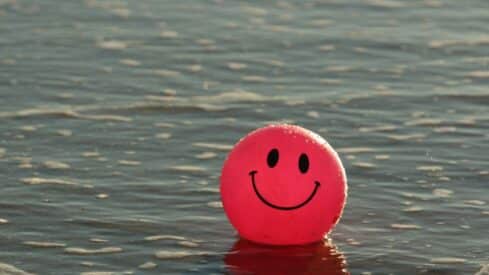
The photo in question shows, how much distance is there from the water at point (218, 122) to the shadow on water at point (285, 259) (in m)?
0.02

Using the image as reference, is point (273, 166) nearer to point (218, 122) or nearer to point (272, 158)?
point (272, 158)

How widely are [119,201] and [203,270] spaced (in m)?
1.67

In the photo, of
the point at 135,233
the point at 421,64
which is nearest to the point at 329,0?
the point at 421,64

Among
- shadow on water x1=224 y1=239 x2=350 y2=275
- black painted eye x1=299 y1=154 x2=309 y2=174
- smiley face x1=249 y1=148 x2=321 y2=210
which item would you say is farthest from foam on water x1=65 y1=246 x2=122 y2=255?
black painted eye x1=299 y1=154 x2=309 y2=174

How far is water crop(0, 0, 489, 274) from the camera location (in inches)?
446

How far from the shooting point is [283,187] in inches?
435

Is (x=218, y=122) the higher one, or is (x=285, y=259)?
(x=218, y=122)

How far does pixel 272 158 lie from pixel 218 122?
3.44m

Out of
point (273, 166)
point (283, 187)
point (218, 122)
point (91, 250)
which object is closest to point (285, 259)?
point (283, 187)

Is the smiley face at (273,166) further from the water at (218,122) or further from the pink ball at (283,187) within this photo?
the water at (218,122)

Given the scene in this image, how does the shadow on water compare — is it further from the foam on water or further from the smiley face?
the foam on water

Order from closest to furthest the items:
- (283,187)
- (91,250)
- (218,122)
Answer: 1. (283,187)
2. (91,250)
3. (218,122)

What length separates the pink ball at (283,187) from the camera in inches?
435

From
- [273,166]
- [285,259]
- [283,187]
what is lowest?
[285,259]
